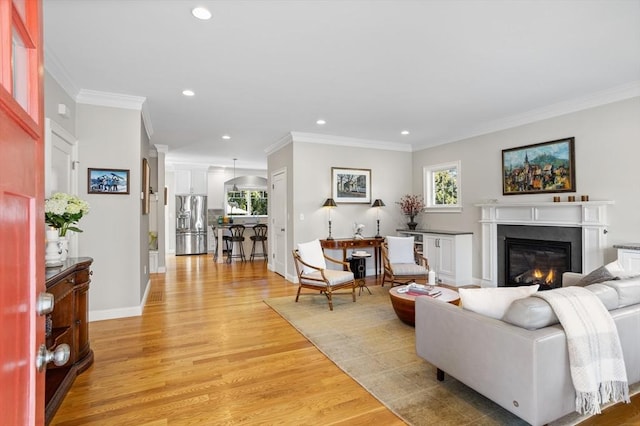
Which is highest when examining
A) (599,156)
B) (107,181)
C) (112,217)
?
(599,156)

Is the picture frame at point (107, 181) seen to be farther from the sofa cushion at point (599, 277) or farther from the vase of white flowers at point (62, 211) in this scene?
the sofa cushion at point (599, 277)

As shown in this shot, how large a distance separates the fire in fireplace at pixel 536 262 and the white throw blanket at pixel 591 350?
303 centimetres

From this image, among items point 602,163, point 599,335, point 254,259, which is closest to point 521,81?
point 602,163

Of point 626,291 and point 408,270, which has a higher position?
point 626,291

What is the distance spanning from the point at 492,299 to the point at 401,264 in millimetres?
2960

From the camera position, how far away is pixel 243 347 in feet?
10.1

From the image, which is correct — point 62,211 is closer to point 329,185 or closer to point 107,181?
point 107,181

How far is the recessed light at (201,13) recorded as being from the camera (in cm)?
228

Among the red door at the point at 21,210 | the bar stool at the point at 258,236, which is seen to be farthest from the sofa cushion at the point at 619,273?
the bar stool at the point at 258,236

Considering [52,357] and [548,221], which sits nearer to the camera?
Answer: [52,357]

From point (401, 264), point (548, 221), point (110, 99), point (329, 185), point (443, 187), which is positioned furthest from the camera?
point (443, 187)

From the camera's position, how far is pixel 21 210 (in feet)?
2.41

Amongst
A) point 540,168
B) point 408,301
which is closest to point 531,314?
point 408,301

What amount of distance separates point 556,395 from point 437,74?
2.95 meters
